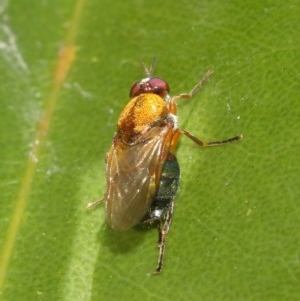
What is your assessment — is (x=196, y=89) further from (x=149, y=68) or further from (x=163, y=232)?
(x=163, y=232)

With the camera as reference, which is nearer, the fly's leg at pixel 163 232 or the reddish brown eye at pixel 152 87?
the fly's leg at pixel 163 232

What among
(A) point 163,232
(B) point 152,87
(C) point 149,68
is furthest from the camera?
(C) point 149,68

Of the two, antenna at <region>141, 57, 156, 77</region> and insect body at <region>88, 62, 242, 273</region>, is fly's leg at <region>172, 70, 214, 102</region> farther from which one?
antenna at <region>141, 57, 156, 77</region>

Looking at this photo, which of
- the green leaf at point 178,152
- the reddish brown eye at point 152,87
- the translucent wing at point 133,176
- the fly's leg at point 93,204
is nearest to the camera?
the green leaf at point 178,152

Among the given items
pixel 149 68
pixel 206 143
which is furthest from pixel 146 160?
pixel 149 68

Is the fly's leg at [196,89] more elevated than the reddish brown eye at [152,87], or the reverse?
the fly's leg at [196,89]

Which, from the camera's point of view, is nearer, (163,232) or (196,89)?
(163,232)

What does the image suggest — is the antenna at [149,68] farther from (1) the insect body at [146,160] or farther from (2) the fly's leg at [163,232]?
(2) the fly's leg at [163,232]

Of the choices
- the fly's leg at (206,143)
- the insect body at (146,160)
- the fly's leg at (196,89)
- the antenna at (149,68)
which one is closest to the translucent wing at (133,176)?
the insect body at (146,160)
